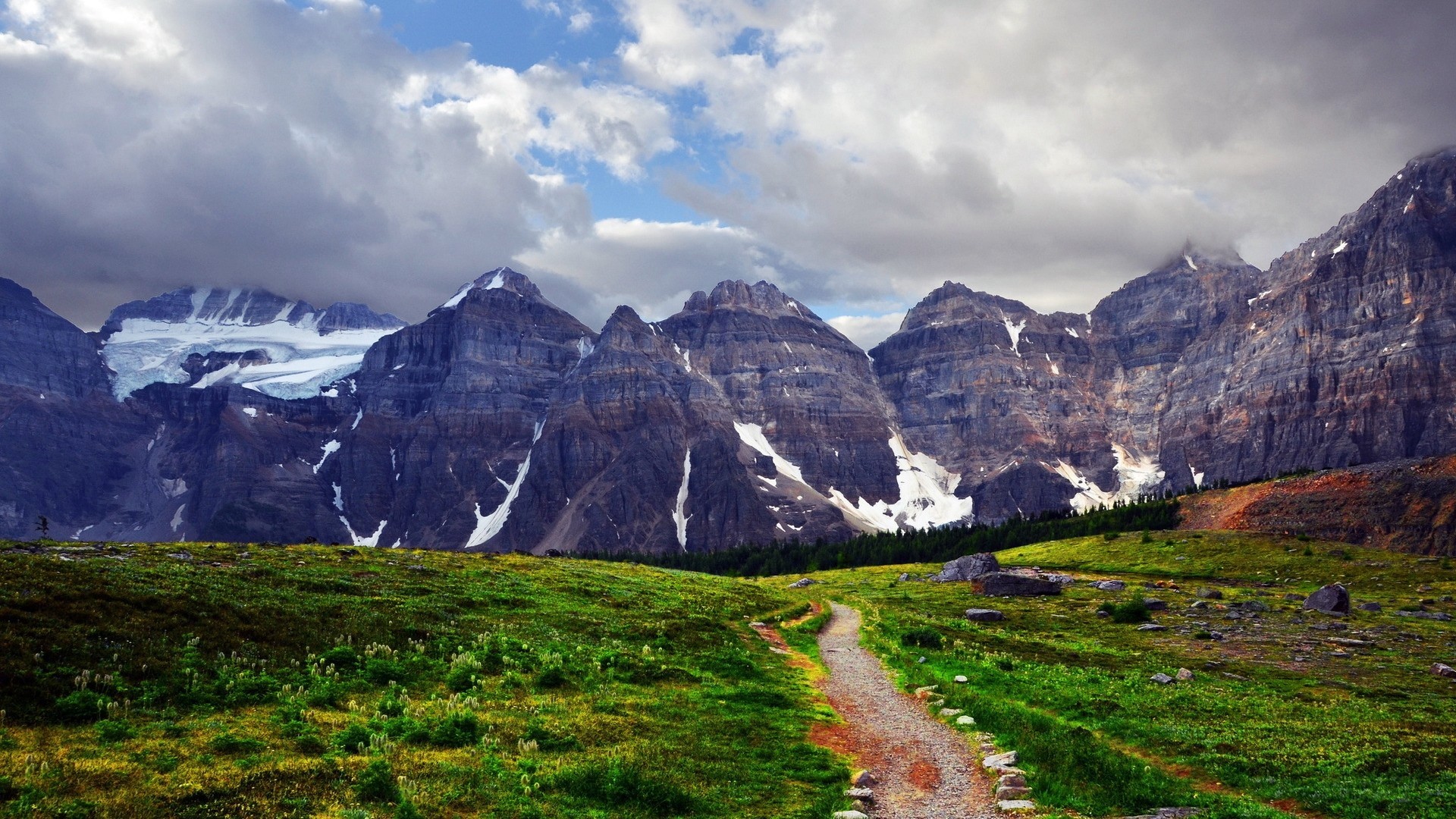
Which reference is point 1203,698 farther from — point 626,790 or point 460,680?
point 460,680

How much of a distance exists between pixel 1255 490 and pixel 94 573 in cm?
18146

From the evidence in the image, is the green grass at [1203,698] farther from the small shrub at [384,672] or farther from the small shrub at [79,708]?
→ the small shrub at [79,708]

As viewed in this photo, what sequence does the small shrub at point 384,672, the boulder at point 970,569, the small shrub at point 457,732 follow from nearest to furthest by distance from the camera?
1. the small shrub at point 457,732
2. the small shrub at point 384,672
3. the boulder at point 970,569

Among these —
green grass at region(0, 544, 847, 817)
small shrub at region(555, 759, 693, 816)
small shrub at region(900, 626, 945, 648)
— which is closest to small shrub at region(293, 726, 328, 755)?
green grass at region(0, 544, 847, 817)

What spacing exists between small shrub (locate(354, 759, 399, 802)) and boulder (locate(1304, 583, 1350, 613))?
230 feet

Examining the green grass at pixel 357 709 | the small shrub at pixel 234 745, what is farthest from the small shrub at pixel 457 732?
the small shrub at pixel 234 745

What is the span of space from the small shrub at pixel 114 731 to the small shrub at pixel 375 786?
6224 mm

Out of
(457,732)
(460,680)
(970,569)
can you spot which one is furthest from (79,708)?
(970,569)

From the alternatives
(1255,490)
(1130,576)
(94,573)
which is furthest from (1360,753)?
(1255,490)

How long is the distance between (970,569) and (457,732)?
91.6 meters

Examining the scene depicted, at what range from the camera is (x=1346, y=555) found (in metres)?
110

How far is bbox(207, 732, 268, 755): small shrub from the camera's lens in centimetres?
2033

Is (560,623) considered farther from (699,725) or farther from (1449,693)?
(1449,693)

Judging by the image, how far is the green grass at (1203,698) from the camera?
21.5 meters
